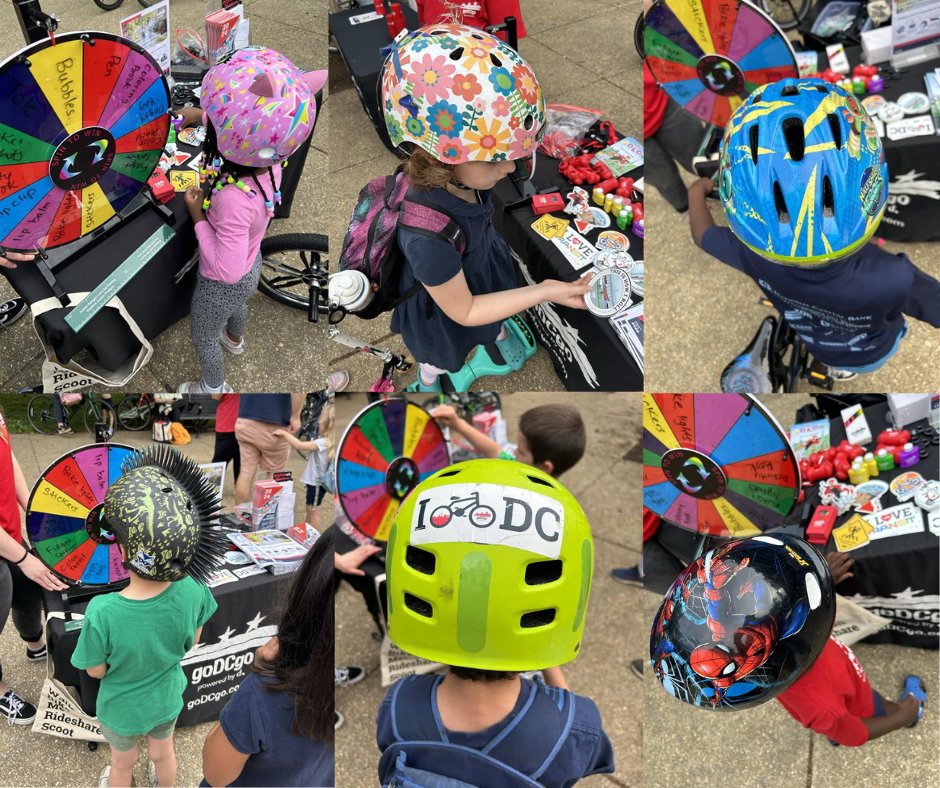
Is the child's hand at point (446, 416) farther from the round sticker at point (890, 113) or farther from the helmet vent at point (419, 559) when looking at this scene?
the round sticker at point (890, 113)

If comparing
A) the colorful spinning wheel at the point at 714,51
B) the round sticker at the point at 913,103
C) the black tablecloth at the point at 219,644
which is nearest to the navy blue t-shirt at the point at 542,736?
the black tablecloth at the point at 219,644

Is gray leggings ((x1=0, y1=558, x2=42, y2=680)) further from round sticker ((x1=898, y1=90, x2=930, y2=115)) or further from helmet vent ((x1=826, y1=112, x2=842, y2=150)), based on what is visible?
round sticker ((x1=898, y1=90, x2=930, y2=115))

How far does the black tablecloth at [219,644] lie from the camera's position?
2865 millimetres

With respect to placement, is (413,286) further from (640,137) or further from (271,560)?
(640,137)

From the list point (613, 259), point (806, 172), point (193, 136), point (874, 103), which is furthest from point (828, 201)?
point (193, 136)

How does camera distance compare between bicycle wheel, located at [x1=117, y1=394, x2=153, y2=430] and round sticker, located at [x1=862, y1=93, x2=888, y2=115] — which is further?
round sticker, located at [x1=862, y1=93, x2=888, y2=115]

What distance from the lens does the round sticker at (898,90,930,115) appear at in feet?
12.0

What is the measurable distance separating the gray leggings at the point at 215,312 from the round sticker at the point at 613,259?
1.24 metres

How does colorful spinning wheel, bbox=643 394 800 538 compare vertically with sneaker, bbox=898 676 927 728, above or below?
above

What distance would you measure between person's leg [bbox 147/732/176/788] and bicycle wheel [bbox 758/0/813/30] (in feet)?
15.7

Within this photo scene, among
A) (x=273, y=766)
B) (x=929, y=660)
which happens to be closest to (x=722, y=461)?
(x=929, y=660)

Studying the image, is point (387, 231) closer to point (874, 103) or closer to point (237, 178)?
point (237, 178)

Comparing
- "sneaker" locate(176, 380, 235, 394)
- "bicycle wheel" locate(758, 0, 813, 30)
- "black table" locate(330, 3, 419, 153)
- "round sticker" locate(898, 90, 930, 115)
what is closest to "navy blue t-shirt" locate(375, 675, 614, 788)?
"sneaker" locate(176, 380, 235, 394)

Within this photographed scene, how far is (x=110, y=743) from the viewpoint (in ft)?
9.48
